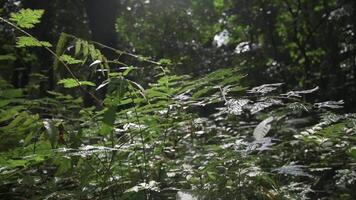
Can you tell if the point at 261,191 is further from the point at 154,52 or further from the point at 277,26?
the point at 154,52

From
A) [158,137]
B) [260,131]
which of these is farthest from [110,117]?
[158,137]

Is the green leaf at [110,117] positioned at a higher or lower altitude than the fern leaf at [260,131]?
higher

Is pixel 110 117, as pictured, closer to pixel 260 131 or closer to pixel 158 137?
pixel 260 131

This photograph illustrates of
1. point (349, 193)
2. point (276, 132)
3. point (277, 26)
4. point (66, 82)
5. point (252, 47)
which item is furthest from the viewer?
point (277, 26)

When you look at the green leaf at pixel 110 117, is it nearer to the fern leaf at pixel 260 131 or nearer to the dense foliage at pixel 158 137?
the dense foliage at pixel 158 137

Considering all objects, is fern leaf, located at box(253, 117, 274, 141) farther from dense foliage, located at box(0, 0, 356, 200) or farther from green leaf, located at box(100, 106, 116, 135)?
green leaf, located at box(100, 106, 116, 135)

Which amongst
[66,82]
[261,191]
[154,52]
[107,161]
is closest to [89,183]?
[107,161]

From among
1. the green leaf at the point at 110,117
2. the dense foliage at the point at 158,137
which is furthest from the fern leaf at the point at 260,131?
the green leaf at the point at 110,117

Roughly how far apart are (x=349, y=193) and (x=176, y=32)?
43.3 ft

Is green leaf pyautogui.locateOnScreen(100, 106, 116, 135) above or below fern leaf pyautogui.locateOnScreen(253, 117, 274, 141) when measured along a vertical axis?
above

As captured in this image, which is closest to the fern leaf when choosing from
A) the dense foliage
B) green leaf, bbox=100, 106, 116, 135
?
the dense foliage

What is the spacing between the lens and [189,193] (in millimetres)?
1704

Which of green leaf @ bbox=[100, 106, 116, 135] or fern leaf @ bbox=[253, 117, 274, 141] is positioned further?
fern leaf @ bbox=[253, 117, 274, 141]

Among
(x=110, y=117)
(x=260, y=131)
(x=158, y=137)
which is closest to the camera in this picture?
(x=110, y=117)
